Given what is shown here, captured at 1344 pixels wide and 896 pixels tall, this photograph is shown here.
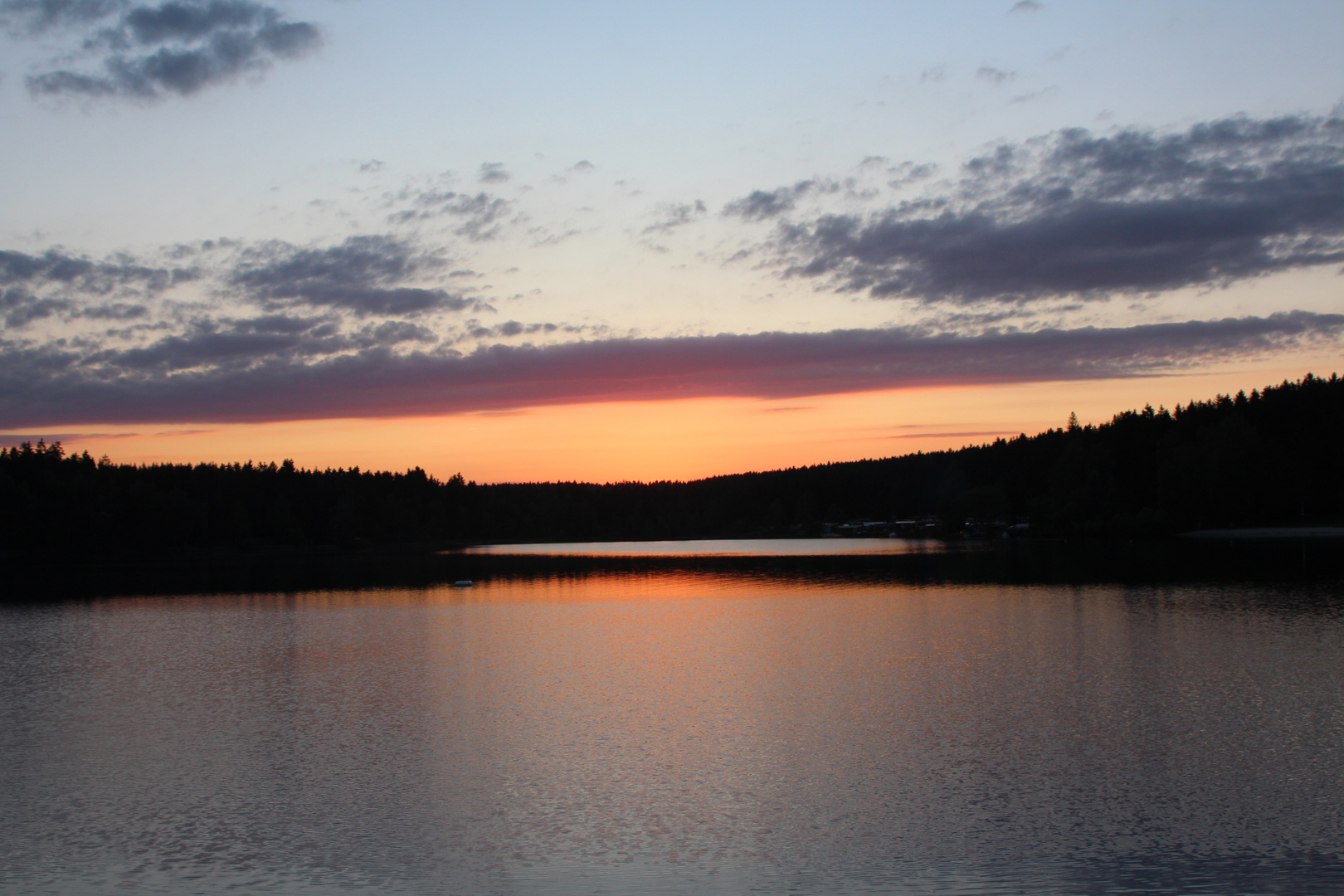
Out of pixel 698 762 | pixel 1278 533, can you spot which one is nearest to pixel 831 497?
pixel 1278 533

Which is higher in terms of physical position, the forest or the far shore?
the forest

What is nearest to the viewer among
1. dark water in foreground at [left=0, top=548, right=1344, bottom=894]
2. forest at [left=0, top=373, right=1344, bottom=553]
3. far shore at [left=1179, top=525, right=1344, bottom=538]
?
dark water in foreground at [left=0, top=548, right=1344, bottom=894]

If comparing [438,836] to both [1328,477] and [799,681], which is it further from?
[1328,477]

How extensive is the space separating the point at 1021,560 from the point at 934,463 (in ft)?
342

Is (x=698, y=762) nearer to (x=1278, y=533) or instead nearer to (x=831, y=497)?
(x=1278, y=533)

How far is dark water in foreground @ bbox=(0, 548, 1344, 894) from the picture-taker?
1109cm

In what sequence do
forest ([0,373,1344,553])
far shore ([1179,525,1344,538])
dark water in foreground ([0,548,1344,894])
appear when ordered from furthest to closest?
forest ([0,373,1344,553]) < far shore ([1179,525,1344,538]) < dark water in foreground ([0,548,1344,894])

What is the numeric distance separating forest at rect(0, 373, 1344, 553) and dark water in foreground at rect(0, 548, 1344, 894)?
73279mm

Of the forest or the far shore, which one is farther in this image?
the forest

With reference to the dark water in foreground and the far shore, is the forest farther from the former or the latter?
the dark water in foreground

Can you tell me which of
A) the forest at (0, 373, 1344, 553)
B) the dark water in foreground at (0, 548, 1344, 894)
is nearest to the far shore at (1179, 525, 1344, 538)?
the forest at (0, 373, 1344, 553)

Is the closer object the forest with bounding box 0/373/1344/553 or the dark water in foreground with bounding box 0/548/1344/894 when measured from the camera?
the dark water in foreground with bounding box 0/548/1344/894

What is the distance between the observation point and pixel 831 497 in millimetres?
181125

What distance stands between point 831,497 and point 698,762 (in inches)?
6618
